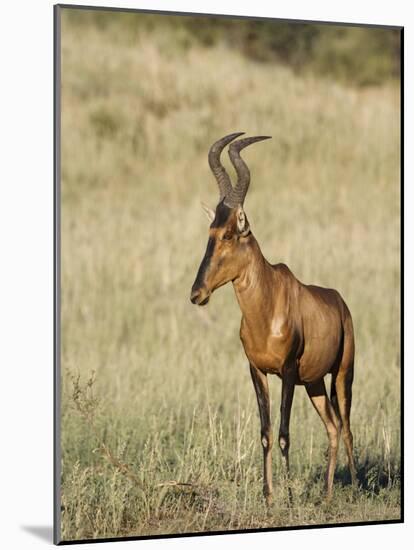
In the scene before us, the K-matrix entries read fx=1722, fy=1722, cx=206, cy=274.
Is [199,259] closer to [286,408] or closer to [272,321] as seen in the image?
[272,321]

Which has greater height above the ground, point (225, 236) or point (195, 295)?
point (225, 236)

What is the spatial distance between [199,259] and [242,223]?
0.84 metres

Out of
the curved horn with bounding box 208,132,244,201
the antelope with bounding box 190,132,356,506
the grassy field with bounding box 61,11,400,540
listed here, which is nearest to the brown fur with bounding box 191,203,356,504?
the antelope with bounding box 190,132,356,506

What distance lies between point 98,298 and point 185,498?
2.30 m

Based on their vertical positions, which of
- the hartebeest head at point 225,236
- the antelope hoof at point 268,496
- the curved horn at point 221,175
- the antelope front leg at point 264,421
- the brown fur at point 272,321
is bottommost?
the antelope hoof at point 268,496

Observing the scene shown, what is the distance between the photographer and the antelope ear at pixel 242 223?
38.7 feet

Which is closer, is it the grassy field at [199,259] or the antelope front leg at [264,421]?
the antelope front leg at [264,421]

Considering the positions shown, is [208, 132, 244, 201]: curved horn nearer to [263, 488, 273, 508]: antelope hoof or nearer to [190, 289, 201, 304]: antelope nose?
[190, 289, 201, 304]: antelope nose

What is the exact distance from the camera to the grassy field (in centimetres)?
1208

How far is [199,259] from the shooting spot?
1254cm

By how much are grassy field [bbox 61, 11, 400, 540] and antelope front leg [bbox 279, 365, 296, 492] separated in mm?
135

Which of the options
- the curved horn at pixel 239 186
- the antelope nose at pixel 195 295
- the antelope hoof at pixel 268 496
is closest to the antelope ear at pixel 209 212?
the curved horn at pixel 239 186

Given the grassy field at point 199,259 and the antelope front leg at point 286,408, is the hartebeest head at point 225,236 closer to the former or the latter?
the grassy field at point 199,259

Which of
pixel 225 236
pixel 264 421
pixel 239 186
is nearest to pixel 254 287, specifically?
pixel 225 236
